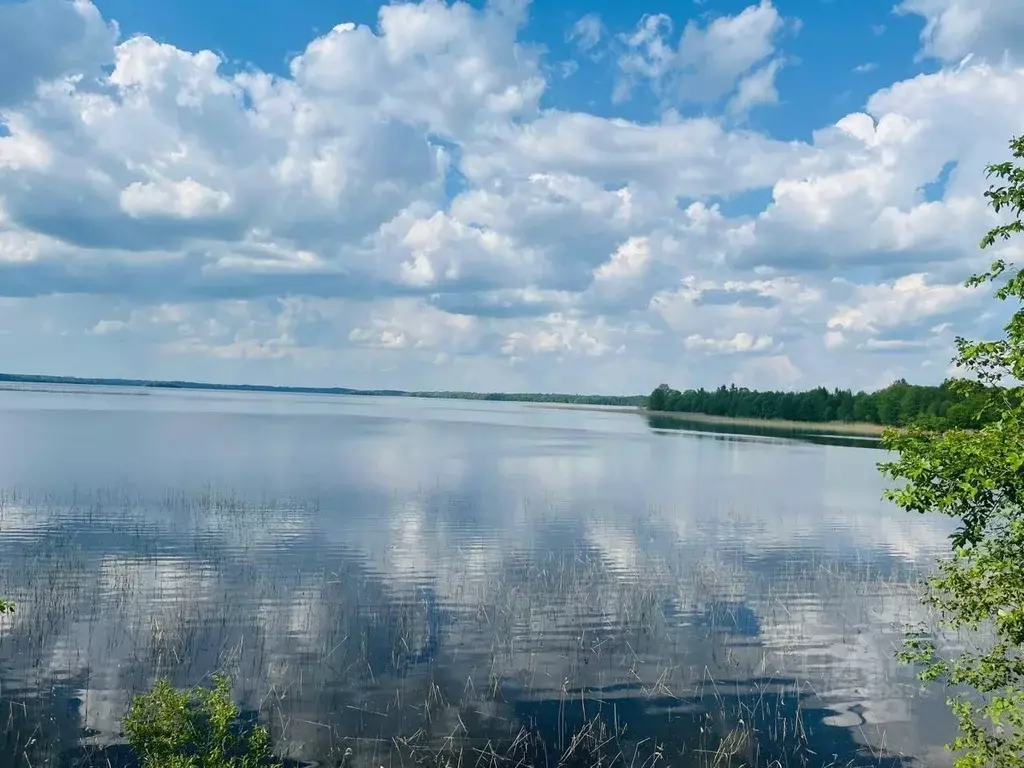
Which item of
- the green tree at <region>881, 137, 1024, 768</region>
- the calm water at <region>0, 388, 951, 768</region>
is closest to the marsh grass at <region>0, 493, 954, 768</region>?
the calm water at <region>0, 388, 951, 768</region>

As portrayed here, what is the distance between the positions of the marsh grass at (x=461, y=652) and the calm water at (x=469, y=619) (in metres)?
0.07

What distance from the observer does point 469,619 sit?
71.4ft

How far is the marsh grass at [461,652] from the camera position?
15070 mm

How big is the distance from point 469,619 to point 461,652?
244 centimetres

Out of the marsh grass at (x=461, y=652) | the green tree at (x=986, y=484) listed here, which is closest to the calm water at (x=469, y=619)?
the marsh grass at (x=461, y=652)

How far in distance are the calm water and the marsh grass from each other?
0.07 meters

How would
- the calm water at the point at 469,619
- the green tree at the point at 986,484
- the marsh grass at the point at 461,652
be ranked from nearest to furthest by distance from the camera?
the green tree at the point at 986,484 < the marsh grass at the point at 461,652 < the calm water at the point at 469,619

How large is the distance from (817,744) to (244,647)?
12.4 m

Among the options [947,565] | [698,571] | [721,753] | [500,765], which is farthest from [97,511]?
[947,565]

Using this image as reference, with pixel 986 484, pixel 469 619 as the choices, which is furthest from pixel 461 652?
pixel 986 484

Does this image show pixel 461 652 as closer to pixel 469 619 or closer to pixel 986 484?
pixel 469 619

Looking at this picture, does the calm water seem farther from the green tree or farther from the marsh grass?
the green tree

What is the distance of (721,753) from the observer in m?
14.8

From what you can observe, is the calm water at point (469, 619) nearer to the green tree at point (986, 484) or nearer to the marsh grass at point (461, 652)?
the marsh grass at point (461, 652)
